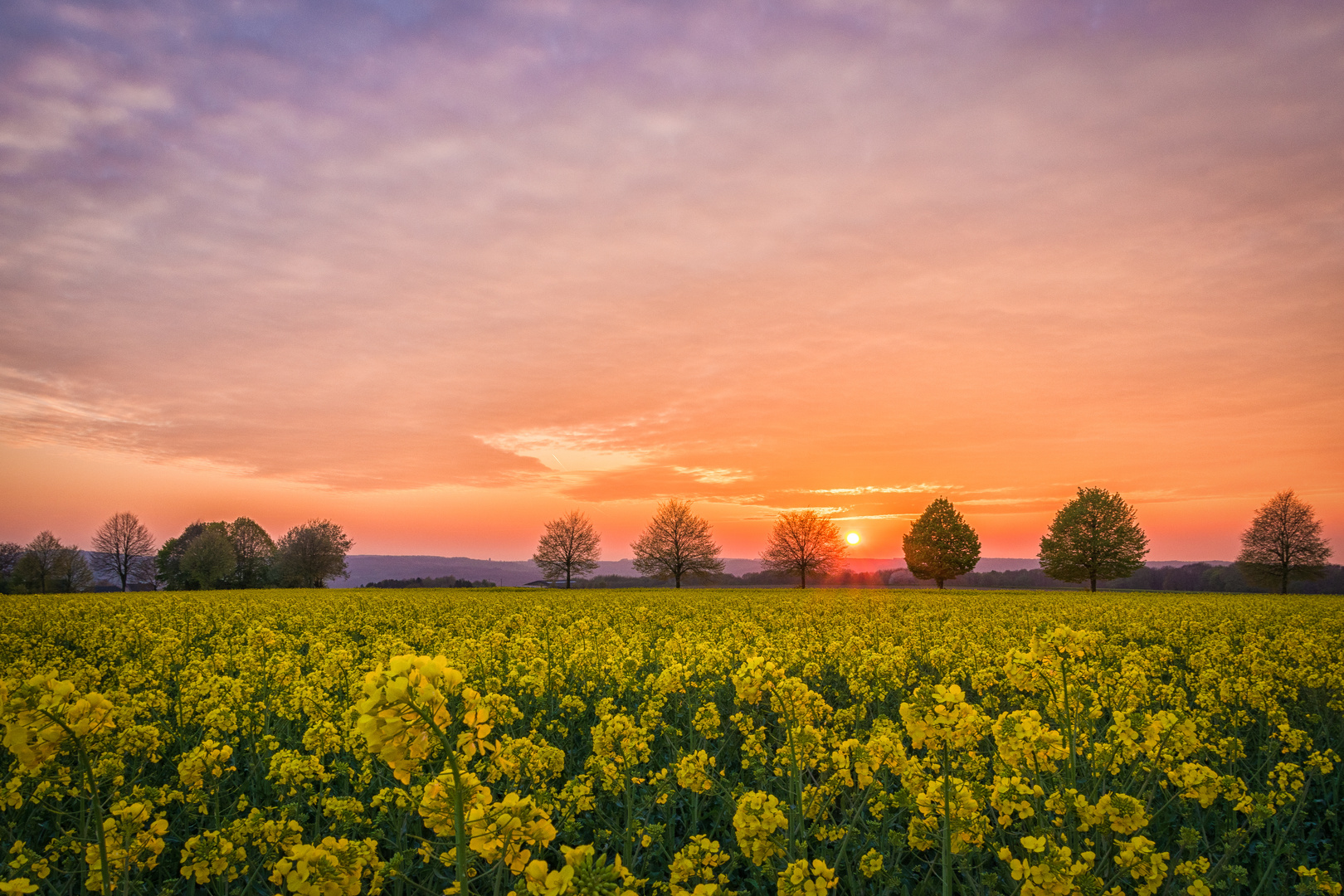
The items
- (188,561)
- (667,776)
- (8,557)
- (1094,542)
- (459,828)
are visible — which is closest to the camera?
(459,828)

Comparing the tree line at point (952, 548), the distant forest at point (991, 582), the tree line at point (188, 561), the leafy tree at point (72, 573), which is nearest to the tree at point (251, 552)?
the tree line at point (188, 561)

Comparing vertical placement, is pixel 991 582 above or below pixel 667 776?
below

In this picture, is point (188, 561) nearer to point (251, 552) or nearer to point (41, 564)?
point (251, 552)

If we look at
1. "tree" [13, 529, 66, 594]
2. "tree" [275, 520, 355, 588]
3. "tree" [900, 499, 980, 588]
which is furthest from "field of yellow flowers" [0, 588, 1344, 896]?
"tree" [13, 529, 66, 594]

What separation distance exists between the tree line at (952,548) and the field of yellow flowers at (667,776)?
183 feet

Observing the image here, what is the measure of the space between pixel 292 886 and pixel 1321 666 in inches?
620

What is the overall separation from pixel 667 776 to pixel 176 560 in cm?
10081

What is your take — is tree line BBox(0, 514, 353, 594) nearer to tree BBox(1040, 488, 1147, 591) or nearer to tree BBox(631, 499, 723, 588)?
tree BBox(631, 499, 723, 588)

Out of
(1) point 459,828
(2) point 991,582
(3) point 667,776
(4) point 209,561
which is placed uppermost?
(1) point 459,828

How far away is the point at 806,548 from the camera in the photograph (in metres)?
70.2

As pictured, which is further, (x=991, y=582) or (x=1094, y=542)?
(x=991, y=582)

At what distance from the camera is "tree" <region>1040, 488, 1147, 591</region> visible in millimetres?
59406

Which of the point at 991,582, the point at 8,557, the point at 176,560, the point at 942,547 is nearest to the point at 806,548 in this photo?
the point at 942,547

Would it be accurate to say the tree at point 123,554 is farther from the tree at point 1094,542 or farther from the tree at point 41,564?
the tree at point 1094,542
